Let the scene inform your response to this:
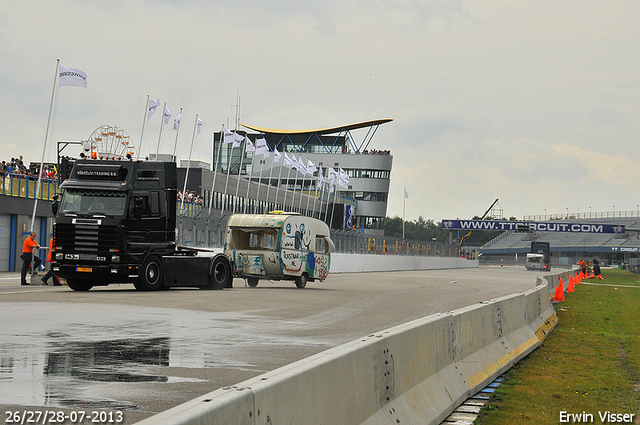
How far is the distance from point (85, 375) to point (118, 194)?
581 inches

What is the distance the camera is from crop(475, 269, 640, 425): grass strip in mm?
8133

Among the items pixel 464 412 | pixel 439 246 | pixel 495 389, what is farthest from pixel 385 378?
pixel 439 246

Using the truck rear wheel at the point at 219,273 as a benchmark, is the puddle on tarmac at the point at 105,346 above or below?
below

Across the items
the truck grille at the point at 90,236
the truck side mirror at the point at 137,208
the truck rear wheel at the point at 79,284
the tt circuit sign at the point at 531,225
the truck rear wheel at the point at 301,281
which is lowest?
the truck rear wheel at the point at 79,284

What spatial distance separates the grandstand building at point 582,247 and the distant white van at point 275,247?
379 feet

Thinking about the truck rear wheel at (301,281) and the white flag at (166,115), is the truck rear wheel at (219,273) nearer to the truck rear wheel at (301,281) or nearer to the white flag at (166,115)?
the truck rear wheel at (301,281)

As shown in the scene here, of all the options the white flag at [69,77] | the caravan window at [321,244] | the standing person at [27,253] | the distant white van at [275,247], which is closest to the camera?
the standing person at [27,253]

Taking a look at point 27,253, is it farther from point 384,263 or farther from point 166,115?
point 384,263

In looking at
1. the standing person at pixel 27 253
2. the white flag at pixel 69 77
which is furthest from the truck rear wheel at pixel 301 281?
the white flag at pixel 69 77

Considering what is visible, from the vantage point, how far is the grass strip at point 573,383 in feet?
26.7

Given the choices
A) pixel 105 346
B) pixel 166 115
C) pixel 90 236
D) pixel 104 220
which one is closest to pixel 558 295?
pixel 104 220

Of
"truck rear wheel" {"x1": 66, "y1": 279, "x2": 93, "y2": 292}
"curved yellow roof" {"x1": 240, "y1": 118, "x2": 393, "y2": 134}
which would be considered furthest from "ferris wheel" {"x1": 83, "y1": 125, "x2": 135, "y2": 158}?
"curved yellow roof" {"x1": 240, "y1": 118, "x2": 393, "y2": 134}

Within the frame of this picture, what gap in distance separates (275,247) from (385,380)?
24.0m

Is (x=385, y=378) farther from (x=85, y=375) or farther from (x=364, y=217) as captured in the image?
(x=364, y=217)
